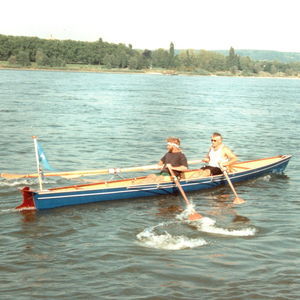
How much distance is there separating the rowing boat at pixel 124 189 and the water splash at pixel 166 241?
8.47ft

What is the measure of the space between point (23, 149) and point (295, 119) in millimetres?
25269

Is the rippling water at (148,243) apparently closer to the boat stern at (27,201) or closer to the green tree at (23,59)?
the boat stern at (27,201)

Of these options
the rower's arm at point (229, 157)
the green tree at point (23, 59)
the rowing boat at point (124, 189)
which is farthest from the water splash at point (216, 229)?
the green tree at point (23, 59)

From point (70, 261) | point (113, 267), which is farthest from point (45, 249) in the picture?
point (113, 267)

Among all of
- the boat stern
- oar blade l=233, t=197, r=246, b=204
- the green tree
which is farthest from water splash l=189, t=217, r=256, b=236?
the green tree

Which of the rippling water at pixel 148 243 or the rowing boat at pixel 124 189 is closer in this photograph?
the rippling water at pixel 148 243

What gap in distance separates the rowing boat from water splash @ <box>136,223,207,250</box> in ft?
8.47

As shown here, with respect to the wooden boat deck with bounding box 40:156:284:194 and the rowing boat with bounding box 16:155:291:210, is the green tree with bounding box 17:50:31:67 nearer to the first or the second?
the rowing boat with bounding box 16:155:291:210

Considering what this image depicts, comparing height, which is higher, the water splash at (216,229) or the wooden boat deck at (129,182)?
the wooden boat deck at (129,182)

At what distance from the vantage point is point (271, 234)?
452 inches

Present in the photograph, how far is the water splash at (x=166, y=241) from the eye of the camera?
1053 cm

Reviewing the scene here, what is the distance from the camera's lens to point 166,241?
10.8 m

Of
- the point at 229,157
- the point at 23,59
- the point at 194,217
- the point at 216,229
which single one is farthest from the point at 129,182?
the point at 23,59

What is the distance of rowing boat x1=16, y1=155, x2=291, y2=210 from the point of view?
12.8 m
